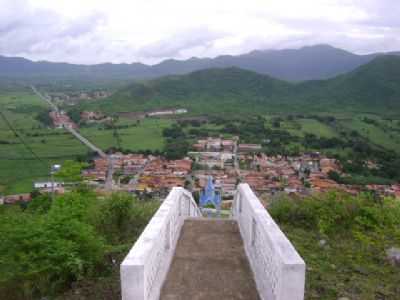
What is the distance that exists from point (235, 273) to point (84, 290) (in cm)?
152

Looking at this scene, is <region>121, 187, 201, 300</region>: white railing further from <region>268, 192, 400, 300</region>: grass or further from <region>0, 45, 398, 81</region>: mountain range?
<region>0, 45, 398, 81</region>: mountain range

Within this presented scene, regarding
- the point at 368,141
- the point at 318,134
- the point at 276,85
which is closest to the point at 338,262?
the point at 368,141

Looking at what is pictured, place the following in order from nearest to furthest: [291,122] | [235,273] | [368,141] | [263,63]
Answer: [235,273]
[368,141]
[291,122]
[263,63]

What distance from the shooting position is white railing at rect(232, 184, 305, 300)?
2.50 m

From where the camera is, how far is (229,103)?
70375mm

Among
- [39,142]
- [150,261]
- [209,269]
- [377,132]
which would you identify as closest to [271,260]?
[150,261]

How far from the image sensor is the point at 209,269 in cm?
383

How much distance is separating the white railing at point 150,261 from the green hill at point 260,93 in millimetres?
58734

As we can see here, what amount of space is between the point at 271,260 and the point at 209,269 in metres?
1.06

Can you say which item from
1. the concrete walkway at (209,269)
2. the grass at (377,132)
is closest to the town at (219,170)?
the grass at (377,132)

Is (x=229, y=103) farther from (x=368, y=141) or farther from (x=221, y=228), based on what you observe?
(x=221, y=228)

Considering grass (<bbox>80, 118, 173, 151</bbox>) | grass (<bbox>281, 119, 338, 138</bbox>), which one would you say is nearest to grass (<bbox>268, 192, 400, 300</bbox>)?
grass (<bbox>80, 118, 173, 151</bbox>)

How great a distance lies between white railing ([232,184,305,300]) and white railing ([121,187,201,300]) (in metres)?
0.87

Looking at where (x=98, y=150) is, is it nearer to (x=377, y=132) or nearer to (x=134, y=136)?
(x=134, y=136)
